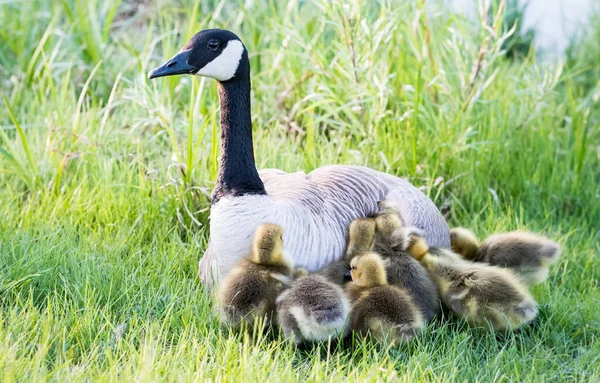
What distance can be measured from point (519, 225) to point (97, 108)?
3.23m

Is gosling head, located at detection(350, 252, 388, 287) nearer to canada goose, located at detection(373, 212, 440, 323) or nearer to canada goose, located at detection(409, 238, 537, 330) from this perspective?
canada goose, located at detection(373, 212, 440, 323)

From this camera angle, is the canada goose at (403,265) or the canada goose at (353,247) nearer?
the canada goose at (403,265)

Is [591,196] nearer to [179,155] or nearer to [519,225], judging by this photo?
[519,225]

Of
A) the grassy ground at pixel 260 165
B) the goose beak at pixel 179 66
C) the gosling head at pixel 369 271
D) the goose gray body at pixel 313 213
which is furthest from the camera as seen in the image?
the goose beak at pixel 179 66

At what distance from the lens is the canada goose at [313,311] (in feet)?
12.0

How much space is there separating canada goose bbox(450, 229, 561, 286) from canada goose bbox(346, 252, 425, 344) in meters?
0.87

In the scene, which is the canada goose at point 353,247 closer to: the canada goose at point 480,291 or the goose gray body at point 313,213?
the goose gray body at point 313,213

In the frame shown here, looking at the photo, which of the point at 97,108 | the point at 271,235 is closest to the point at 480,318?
the point at 271,235

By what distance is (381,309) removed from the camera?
376 centimetres

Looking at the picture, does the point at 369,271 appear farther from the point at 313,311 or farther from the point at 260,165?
the point at 260,165

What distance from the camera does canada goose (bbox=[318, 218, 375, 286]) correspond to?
13.6 ft

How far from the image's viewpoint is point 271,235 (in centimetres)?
396

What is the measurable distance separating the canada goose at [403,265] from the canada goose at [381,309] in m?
0.09

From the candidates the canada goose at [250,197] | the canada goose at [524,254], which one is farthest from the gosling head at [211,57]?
the canada goose at [524,254]
